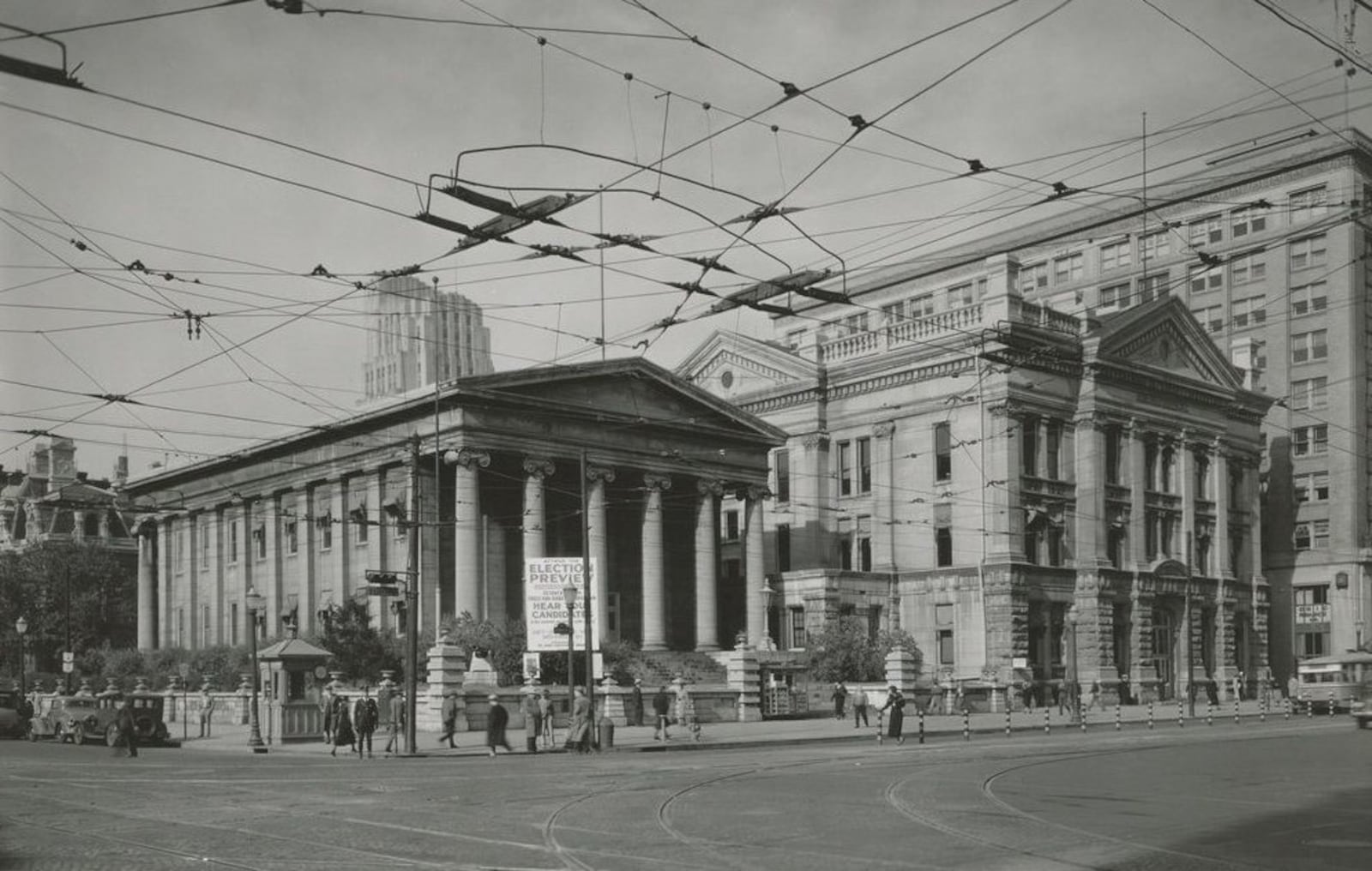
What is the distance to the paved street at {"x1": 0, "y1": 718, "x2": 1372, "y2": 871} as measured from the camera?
1445cm

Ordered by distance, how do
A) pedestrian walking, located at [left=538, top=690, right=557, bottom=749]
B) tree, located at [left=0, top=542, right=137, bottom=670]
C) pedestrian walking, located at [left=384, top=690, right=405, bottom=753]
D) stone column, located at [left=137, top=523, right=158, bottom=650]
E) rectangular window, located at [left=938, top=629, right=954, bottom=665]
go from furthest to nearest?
1. tree, located at [left=0, top=542, right=137, bottom=670]
2. stone column, located at [left=137, top=523, right=158, bottom=650]
3. rectangular window, located at [left=938, top=629, right=954, bottom=665]
4. pedestrian walking, located at [left=538, top=690, right=557, bottom=749]
5. pedestrian walking, located at [left=384, top=690, right=405, bottom=753]

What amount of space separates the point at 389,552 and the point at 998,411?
2637 cm

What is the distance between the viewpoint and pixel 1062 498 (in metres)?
68.6

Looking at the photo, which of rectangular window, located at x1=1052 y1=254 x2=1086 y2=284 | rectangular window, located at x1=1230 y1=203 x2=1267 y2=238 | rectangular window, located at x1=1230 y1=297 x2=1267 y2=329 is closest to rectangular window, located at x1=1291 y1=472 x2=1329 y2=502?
rectangular window, located at x1=1230 y1=297 x2=1267 y2=329

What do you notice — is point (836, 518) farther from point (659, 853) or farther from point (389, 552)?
point (659, 853)

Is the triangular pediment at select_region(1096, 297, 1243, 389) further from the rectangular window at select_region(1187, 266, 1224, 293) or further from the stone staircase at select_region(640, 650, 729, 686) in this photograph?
the stone staircase at select_region(640, 650, 729, 686)

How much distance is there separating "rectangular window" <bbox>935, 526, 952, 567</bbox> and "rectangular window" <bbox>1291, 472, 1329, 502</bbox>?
87.5 ft

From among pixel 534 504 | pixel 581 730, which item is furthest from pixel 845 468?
pixel 581 730

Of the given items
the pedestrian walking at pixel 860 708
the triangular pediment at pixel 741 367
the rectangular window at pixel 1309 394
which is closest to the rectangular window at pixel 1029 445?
the triangular pediment at pixel 741 367

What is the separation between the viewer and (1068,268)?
93188 mm

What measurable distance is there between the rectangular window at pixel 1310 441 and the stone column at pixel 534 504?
152 ft

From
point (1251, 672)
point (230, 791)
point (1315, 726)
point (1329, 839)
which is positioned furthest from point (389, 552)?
point (1329, 839)

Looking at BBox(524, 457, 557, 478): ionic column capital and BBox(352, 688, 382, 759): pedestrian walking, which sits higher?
BBox(524, 457, 557, 478): ionic column capital

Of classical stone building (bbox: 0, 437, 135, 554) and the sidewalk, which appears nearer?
the sidewalk
